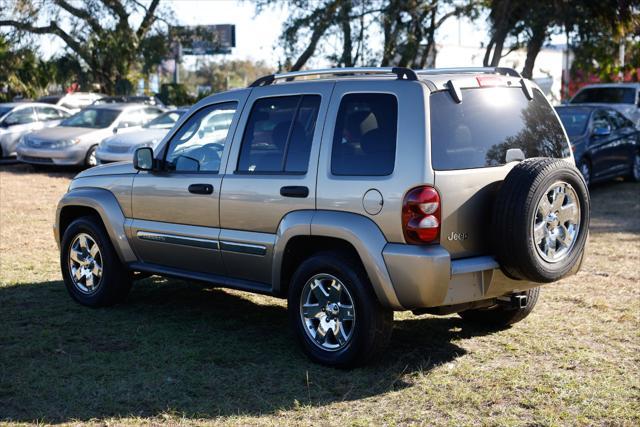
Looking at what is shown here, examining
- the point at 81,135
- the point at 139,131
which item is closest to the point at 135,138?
the point at 139,131

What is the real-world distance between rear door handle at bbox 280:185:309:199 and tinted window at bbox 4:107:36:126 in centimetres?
1850

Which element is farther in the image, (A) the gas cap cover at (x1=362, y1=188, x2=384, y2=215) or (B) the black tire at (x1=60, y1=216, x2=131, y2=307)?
(B) the black tire at (x1=60, y1=216, x2=131, y2=307)

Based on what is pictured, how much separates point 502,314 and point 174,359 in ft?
7.87

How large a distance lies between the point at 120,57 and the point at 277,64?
9208 mm

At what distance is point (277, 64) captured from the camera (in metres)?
28.1

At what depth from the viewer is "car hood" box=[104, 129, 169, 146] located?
17.7 meters

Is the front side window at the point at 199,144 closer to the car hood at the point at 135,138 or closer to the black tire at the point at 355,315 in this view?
the black tire at the point at 355,315

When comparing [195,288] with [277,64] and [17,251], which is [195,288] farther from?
[277,64]

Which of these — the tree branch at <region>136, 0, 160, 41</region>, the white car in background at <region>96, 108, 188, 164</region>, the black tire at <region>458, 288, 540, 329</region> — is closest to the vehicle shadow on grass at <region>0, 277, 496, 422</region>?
the black tire at <region>458, 288, 540, 329</region>

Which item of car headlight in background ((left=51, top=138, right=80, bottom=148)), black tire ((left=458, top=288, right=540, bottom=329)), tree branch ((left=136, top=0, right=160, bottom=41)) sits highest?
tree branch ((left=136, top=0, right=160, bottom=41))

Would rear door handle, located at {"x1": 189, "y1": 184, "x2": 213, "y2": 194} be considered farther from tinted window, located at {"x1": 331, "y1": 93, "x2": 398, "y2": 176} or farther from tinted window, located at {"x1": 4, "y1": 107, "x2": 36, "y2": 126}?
tinted window, located at {"x1": 4, "y1": 107, "x2": 36, "y2": 126}

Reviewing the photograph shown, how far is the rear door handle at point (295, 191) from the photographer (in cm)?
569

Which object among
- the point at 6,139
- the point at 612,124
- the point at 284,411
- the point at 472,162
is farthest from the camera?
the point at 6,139

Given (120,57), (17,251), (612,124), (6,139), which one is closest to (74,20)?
(120,57)
